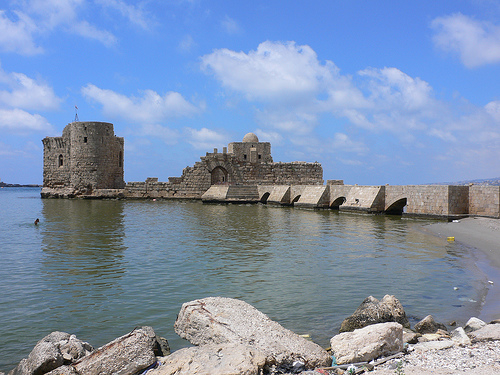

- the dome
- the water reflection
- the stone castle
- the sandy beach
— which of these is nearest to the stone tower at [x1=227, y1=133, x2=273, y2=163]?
the stone castle

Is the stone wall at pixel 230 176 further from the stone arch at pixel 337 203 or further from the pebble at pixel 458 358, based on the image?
the pebble at pixel 458 358

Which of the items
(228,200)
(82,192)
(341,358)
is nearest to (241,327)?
(341,358)

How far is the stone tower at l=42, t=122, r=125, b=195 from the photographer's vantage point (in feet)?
99.8

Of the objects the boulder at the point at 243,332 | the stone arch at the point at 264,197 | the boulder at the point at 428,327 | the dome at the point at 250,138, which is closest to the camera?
the boulder at the point at 243,332

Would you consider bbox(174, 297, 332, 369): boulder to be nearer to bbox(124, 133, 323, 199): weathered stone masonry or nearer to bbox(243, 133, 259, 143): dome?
bbox(124, 133, 323, 199): weathered stone masonry

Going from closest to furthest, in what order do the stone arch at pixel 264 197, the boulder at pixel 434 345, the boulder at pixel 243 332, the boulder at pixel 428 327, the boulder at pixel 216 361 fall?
1. the boulder at pixel 216 361
2. the boulder at pixel 243 332
3. the boulder at pixel 434 345
4. the boulder at pixel 428 327
5. the stone arch at pixel 264 197

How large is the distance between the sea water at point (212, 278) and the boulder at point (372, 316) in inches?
9.2

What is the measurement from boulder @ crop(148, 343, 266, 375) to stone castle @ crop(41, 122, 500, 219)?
15.6m

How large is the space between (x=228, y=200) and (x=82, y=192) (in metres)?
13.3

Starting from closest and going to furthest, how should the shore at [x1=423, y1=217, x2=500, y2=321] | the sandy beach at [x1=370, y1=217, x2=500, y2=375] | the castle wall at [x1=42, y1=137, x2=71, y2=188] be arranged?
1. the sandy beach at [x1=370, y1=217, x2=500, y2=375]
2. the shore at [x1=423, y1=217, x2=500, y2=321]
3. the castle wall at [x1=42, y1=137, x2=71, y2=188]

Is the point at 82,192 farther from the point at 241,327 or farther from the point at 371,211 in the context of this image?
the point at 241,327

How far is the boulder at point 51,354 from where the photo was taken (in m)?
3.45

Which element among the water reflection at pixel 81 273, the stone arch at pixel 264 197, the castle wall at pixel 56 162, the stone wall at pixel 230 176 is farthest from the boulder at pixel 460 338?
the castle wall at pixel 56 162

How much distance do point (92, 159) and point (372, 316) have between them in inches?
1174
